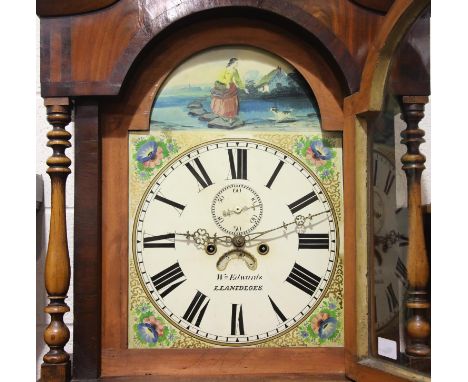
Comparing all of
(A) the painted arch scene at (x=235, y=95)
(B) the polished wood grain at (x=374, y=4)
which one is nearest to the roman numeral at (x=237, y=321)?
(A) the painted arch scene at (x=235, y=95)

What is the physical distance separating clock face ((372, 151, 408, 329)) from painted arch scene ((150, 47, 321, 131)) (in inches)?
7.2

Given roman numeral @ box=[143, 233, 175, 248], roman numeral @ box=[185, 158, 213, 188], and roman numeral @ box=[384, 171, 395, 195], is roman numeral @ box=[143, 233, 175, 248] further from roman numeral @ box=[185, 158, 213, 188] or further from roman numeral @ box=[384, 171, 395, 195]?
roman numeral @ box=[384, 171, 395, 195]

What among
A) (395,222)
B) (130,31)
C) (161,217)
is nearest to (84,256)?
(161,217)

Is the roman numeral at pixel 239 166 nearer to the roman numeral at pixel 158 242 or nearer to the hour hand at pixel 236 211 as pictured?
the hour hand at pixel 236 211

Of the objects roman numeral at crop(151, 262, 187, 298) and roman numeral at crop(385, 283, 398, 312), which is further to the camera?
roman numeral at crop(151, 262, 187, 298)

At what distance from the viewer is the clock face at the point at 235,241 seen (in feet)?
4.37

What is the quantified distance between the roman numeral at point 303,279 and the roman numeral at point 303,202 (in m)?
0.11

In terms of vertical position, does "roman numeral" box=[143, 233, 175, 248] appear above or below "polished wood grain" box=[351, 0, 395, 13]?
below

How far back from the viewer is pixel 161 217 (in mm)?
1345

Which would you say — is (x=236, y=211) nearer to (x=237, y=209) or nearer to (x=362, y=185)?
(x=237, y=209)

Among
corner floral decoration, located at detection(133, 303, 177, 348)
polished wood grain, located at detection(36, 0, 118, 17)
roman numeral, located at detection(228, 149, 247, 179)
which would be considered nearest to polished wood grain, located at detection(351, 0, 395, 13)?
roman numeral, located at detection(228, 149, 247, 179)

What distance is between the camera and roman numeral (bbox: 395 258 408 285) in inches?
47.8

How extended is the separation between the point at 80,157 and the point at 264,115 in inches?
13.8

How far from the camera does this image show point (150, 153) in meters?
1.36
